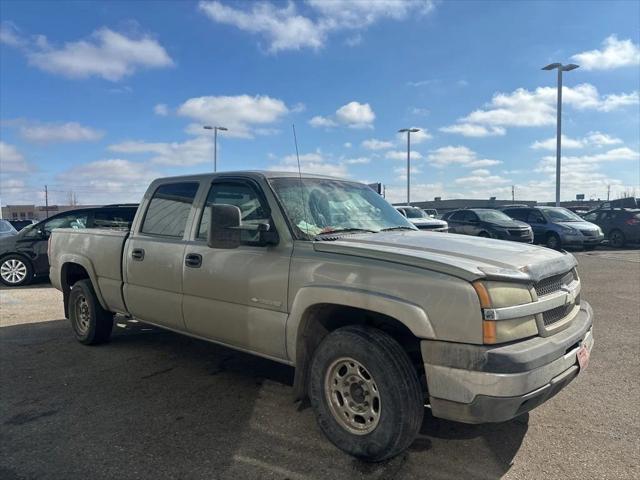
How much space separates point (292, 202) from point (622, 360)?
3.90 meters

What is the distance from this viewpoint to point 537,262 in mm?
3064

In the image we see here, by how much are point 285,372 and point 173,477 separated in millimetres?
1920

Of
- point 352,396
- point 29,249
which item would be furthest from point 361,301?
point 29,249

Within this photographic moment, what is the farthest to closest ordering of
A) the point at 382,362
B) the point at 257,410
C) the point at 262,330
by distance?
the point at 257,410
the point at 262,330
the point at 382,362

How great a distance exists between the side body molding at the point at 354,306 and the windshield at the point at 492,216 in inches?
592

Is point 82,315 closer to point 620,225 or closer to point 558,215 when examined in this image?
point 558,215

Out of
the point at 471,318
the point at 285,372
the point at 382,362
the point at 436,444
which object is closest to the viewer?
the point at 471,318

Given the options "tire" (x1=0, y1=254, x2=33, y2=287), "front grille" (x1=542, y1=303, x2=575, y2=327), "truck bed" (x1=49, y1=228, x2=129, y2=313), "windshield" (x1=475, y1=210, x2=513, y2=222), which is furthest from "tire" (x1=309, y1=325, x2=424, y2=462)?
"windshield" (x1=475, y1=210, x2=513, y2=222)

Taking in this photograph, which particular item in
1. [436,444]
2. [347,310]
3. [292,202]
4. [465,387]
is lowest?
[436,444]

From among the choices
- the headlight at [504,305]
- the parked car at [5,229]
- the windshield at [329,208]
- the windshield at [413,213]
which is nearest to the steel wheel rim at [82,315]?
the windshield at [329,208]

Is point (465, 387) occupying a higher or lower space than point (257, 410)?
higher

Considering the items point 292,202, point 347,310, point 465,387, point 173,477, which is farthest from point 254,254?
point 465,387

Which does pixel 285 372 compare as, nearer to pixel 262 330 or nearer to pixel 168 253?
pixel 262 330

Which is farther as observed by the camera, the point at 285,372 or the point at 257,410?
the point at 285,372
